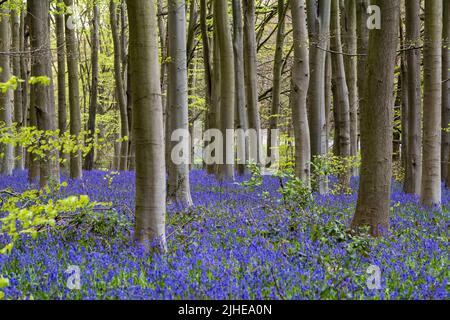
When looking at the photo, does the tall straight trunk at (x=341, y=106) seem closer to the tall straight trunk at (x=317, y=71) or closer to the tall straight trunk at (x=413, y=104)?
the tall straight trunk at (x=317, y=71)

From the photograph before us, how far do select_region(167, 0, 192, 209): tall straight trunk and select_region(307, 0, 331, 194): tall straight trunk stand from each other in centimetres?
313

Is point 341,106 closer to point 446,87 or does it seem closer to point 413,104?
point 413,104

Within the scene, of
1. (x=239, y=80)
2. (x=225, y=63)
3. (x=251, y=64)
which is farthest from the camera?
(x=251, y=64)

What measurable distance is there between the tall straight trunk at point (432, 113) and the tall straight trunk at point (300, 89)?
7.18 feet

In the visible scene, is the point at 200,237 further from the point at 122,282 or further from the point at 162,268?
the point at 122,282

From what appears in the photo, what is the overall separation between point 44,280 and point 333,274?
2503mm

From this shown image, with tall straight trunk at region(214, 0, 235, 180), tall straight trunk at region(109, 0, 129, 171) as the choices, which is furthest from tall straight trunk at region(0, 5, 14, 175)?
tall straight trunk at region(214, 0, 235, 180)

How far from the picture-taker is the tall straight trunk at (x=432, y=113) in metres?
8.45

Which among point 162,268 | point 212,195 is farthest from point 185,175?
point 162,268

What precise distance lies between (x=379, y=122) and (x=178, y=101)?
3.65 metres

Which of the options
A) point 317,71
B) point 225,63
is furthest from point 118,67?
point 317,71

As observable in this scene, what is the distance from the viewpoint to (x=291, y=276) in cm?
395

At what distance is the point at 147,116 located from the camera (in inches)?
190
